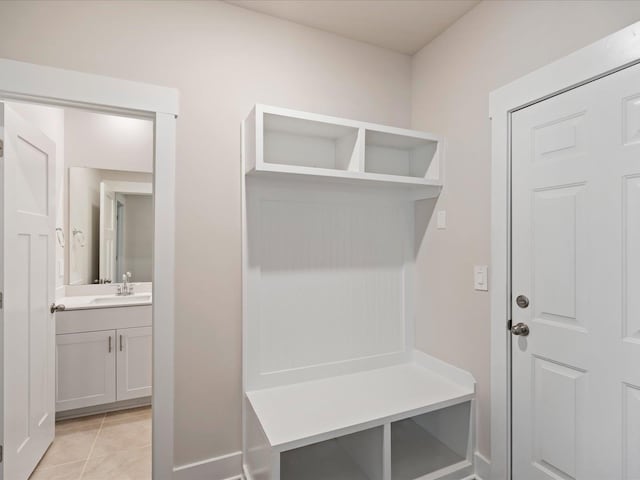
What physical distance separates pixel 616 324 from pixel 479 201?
2.64 ft

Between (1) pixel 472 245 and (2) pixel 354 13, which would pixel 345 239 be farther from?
(2) pixel 354 13

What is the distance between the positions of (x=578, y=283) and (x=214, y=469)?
1971 millimetres

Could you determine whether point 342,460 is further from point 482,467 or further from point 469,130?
point 469,130

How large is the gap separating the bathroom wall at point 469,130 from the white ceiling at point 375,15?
10 cm

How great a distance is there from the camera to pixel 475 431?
1.88 meters

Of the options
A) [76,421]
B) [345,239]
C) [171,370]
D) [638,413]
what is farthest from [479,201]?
[76,421]

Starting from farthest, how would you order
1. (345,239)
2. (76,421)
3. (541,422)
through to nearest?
(76,421)
(345,239)
(541,422)

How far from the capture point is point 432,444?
6.84 feet

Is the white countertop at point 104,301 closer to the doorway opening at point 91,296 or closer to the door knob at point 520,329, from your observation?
the doorway opening at point 91,296

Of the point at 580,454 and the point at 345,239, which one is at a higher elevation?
the point at 345,239

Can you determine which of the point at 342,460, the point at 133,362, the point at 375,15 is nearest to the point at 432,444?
the point at 342,460

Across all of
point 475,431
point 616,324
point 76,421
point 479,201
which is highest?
point 479,201

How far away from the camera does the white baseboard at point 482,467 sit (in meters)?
1.79

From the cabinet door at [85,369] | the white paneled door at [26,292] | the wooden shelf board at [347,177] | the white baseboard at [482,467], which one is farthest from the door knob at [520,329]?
the cabinet door at [85,369]
